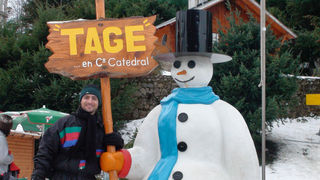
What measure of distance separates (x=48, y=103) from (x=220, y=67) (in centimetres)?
463

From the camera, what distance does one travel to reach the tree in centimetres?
883

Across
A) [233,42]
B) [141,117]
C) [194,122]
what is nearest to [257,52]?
[233,42]

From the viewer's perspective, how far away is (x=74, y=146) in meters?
3.12

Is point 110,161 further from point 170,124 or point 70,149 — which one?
point 170,124

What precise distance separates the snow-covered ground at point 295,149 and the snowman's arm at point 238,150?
5719mm

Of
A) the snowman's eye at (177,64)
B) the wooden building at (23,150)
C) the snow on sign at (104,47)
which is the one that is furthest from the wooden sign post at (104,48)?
the wooden building at (23,150)

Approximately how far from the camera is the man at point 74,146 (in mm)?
3062

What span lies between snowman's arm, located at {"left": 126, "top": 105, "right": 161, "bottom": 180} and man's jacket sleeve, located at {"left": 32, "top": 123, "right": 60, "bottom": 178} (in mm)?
693

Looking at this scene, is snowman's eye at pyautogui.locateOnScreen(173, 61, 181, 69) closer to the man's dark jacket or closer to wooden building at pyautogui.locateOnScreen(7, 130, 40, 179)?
the man's dark jacket

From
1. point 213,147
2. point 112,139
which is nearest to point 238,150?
point 213,147

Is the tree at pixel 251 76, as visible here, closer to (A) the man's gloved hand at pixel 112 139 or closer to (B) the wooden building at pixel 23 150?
(B) the wooden building at pixel 23 150

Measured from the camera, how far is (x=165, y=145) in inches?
129

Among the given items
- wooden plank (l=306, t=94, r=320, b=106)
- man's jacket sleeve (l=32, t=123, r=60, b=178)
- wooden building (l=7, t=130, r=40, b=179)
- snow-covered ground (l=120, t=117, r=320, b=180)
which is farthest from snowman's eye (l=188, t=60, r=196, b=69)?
snow-covered ground (l=120, t=117, r=320, b=180)

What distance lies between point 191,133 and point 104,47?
1134 mm
